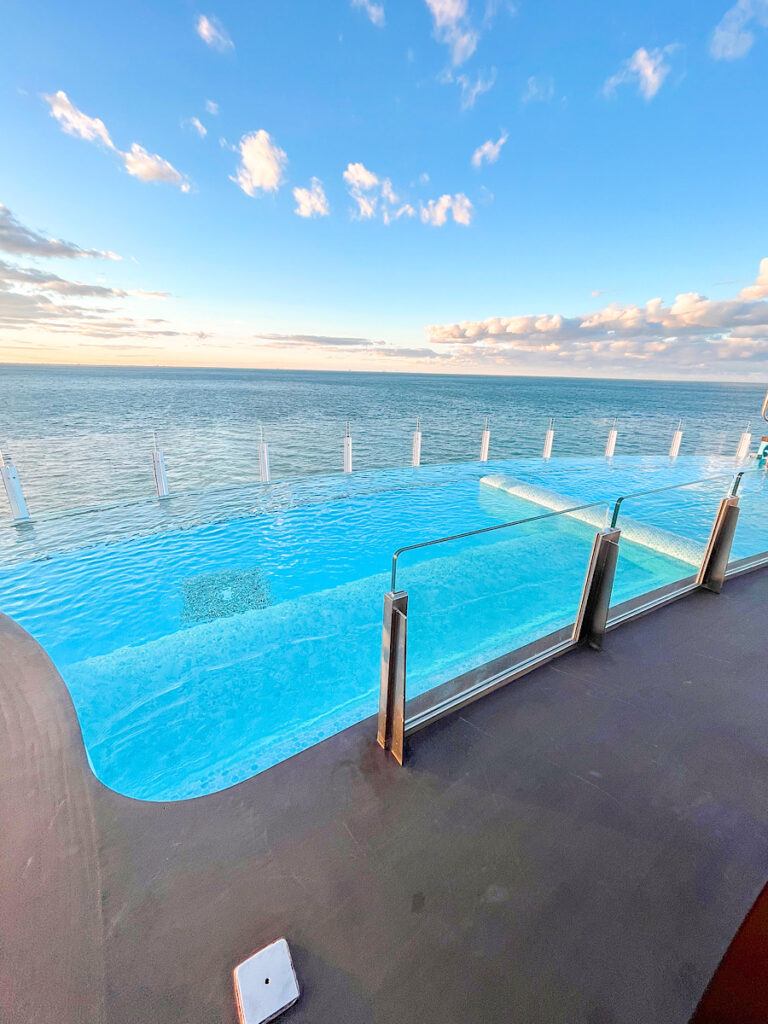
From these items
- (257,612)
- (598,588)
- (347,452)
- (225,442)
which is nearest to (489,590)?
(598,588)

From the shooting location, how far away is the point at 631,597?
2463 millimetres

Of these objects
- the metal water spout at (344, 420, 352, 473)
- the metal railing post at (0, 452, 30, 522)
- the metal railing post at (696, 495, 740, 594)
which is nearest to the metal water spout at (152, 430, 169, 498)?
the metal railing post at (0, 452, 30, 522)

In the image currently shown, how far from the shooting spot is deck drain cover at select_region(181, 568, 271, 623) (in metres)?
3.19

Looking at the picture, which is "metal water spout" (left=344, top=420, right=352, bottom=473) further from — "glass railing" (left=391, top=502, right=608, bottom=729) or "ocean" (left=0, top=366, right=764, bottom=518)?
"glass railing" (left=391, top=502, right=608, bottom=729)

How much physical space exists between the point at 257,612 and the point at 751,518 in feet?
12.2

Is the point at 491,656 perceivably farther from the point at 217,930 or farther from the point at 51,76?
the point at 51,76

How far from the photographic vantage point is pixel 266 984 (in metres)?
0.89

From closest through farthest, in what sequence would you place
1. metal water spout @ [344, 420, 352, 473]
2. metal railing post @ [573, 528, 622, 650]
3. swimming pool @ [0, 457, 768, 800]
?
swimming pool @ [0, 457, 768, 800]
metal railing post @ [573, 528, 622, 650]
metal water spout @ [344, 420, 352, 473]

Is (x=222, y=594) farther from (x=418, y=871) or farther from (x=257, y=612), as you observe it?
(x=418, y=871)

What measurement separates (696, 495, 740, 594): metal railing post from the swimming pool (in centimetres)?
8

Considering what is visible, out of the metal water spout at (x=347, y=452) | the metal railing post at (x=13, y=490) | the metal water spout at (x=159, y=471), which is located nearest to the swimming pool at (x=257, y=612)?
the metal railing post at (x=13, y=490)

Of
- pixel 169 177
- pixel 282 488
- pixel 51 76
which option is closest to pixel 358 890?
pixel 282 488

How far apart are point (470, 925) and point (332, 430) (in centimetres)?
1866

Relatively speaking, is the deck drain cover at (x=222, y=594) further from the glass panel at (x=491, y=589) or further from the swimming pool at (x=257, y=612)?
the glass panel at (x=491, y=589)
